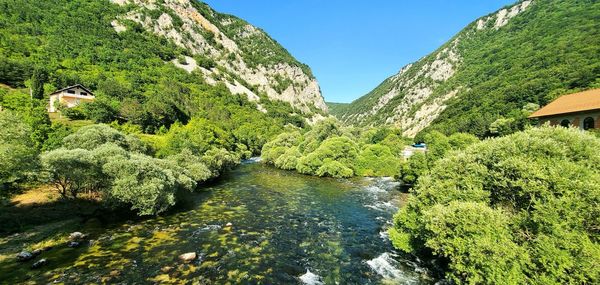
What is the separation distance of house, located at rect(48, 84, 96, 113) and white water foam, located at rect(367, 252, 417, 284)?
87936 mm

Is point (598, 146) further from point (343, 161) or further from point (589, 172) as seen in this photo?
point (343, 161)

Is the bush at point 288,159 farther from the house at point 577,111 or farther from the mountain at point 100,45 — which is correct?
the mountain at point 100,45

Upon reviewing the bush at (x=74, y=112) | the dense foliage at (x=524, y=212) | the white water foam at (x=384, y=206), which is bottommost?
the white water foam at (x=384, y=206)

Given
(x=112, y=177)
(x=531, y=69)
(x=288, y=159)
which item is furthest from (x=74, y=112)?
A: (x=531, y=69)

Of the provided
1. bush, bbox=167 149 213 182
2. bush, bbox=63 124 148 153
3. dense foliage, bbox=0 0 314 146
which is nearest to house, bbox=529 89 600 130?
bush, bbox=167 149 213 182

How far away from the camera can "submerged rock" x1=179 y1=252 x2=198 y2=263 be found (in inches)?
770

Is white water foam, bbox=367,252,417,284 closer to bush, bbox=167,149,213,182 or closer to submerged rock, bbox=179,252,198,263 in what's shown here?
submerged rock, bbox=179,252,198,263

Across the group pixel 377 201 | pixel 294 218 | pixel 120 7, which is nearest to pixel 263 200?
pixel 294 218

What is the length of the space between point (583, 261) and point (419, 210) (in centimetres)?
861

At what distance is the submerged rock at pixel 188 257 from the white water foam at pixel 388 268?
43.0ft

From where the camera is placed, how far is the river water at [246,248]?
1758 centimetres

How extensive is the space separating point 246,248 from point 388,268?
11291 millimetres

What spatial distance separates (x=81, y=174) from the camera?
25.9 metres

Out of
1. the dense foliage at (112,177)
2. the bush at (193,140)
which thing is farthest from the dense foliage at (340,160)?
the dense foliage at (112,177)
